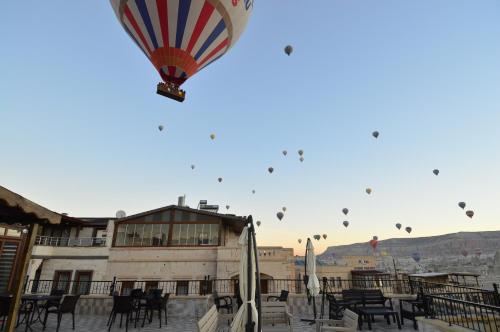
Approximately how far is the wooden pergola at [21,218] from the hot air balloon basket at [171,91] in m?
7.85

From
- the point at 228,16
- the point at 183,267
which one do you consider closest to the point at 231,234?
the point at 183,267

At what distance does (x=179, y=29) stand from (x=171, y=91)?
2.76 m

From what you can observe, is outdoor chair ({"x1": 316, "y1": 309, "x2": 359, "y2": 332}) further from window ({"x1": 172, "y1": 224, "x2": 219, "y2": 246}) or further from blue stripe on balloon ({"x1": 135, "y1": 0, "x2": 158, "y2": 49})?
window ({"x1": 172, "y1": 224, "x2": 219, "y2": 246})

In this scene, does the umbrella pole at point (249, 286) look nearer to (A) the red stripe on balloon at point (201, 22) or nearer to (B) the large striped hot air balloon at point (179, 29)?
(B) the large striped hot air balloon at point (179, 29)

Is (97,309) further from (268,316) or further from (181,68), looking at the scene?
(181,68)

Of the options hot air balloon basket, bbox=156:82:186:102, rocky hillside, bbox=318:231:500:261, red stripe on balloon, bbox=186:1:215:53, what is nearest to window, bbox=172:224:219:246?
hot air balloon basket, bbox=156:82:186:102

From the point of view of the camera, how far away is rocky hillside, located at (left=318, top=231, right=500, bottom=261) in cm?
13725

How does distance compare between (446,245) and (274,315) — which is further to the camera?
(446,245)

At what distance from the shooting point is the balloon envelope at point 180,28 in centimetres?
1180

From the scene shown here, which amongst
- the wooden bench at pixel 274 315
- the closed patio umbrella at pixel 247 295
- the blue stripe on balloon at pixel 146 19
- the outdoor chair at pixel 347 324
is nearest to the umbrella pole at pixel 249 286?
the closed patio umbrella at pixel 247 295

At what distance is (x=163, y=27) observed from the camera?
12.1 m

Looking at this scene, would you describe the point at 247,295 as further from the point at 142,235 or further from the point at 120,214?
the point at 120,214

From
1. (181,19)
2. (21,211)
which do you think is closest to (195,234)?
(181,19)

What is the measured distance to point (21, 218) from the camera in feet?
22.4
